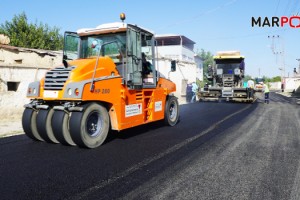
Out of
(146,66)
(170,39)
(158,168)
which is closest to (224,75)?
(146,66)

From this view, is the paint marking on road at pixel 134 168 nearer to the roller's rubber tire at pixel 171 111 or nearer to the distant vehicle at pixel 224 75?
the roller's rubber tire at pixel 171 111


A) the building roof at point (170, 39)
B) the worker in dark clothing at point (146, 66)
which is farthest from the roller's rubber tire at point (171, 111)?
the building roof at point (170, 39)

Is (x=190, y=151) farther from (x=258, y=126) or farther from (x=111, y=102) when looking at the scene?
(x=258, y=126)

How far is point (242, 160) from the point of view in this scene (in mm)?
4816

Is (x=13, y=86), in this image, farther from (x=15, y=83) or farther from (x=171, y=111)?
(x=171, y=111)

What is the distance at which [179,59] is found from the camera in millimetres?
37500

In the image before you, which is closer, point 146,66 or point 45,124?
point 45,124

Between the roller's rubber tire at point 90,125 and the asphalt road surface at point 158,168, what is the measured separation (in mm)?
197

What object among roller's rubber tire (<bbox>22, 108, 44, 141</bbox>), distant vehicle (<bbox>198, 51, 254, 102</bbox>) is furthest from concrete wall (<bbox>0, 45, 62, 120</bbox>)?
distant vehicle (<bbox>198, 51, 254, 102</bbox>)

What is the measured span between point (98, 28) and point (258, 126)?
18.4 feet

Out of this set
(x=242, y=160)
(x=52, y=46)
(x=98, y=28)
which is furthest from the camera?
(x=52, y=46)

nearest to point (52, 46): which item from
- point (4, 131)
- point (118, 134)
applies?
point (4, 131)

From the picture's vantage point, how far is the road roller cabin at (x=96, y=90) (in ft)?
17.6

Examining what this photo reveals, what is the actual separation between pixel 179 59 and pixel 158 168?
112 feet
